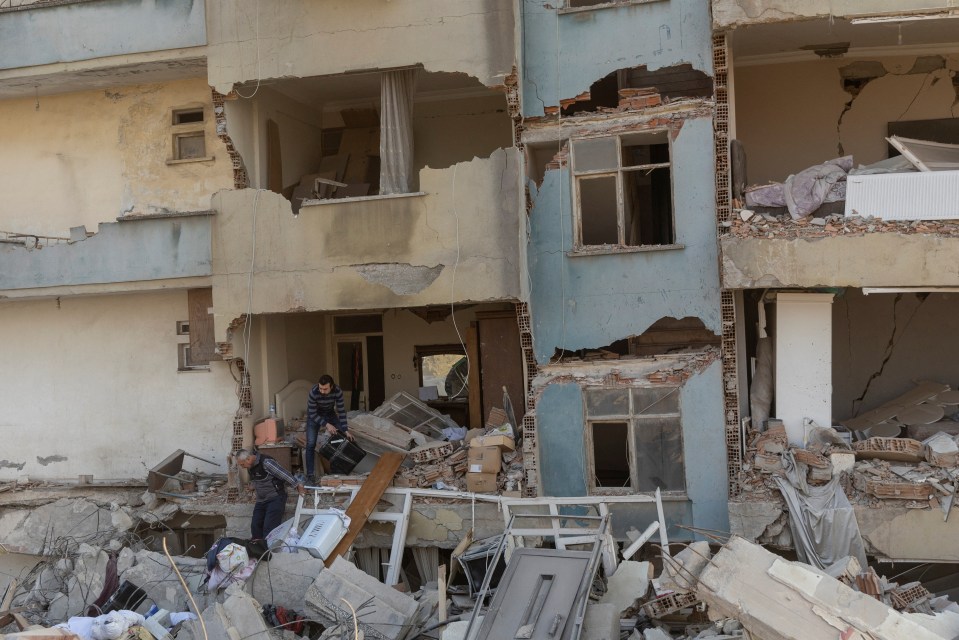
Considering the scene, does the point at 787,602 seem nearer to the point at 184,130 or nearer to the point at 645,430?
the point at 645,430

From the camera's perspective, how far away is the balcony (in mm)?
13680

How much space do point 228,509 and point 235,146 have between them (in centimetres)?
540

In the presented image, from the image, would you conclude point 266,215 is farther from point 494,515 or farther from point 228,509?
point 494,515

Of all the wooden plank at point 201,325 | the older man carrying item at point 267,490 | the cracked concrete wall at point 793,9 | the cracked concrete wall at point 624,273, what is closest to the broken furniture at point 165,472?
the wooden plank at point 201,325

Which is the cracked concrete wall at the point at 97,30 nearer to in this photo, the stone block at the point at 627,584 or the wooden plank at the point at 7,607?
the wooden plank at the point at 7,607

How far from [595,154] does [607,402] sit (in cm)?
343

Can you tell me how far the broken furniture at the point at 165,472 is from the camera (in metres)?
13.8

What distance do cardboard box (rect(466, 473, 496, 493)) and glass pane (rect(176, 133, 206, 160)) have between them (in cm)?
681

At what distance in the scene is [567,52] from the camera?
42.3 feet

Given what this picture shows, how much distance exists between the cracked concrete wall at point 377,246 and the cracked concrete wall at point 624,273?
68 cm

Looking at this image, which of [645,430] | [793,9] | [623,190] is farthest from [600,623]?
[793,9]

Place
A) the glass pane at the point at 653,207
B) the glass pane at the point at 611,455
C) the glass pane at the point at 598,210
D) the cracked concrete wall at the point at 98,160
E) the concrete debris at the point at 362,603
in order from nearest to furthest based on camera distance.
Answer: the concrete debris at the point at 362,603
the glass pane at the point at 598,210
the glass pane at the point at 611,455
the glass pane at the point at 653,207
the cracked concrete wall at the point at 98,160

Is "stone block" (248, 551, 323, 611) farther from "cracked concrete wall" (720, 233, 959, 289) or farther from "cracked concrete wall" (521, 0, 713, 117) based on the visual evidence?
"cracked concrete wall" (521, 0, 713, 117)

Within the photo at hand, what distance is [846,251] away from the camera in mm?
11844
